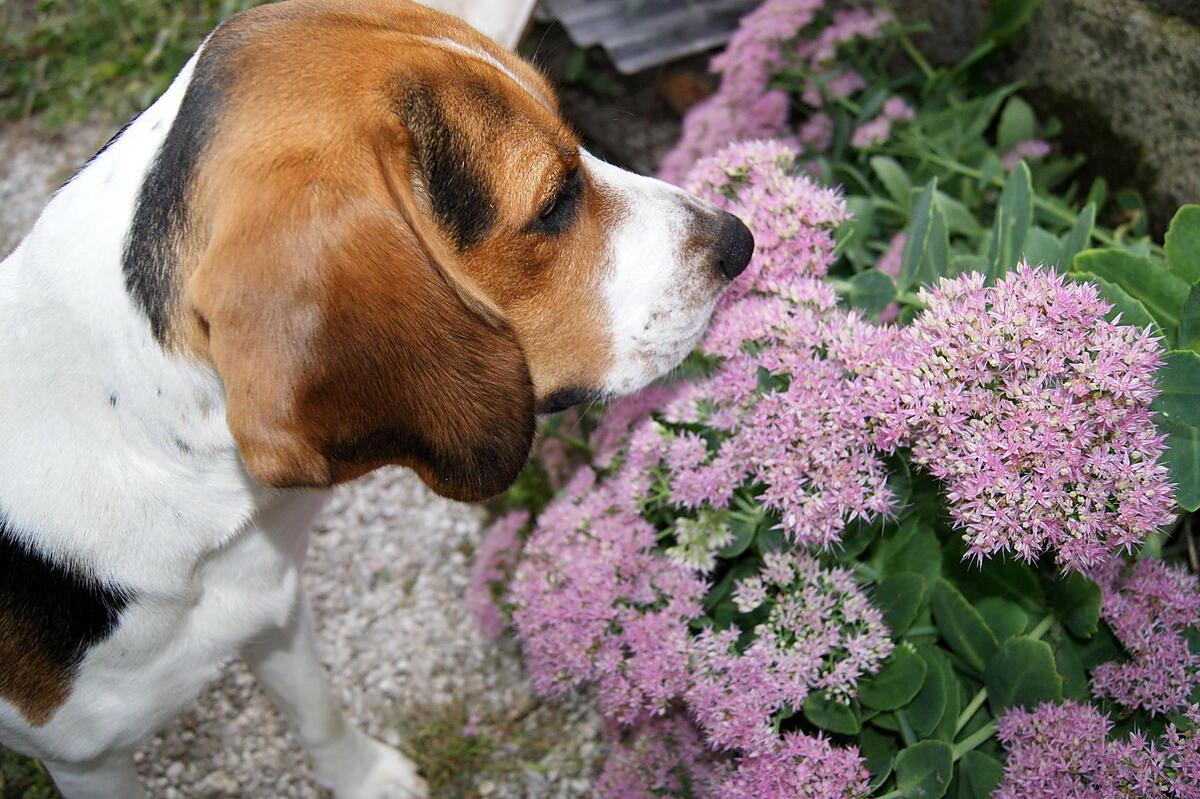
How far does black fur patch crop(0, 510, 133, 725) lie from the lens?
1.94 metres

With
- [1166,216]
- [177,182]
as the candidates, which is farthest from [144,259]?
[1166,216]

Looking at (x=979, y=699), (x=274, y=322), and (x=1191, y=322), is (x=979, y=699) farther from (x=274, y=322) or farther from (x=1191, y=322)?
(x=274, y=322)

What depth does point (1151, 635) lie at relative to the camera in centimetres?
206

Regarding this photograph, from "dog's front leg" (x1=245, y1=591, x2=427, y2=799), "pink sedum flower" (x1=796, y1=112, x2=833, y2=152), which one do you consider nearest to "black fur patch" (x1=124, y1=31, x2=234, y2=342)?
"dog's front leg" (x1=245, y1=591, x2=427, y2=799)

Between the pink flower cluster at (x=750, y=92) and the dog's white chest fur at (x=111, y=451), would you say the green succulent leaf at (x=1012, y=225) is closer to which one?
the pink flower cluster at (x=750, y=92)

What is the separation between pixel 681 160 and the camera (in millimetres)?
3627

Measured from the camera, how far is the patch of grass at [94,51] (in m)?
5.17

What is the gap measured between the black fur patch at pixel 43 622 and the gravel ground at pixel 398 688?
1132mm

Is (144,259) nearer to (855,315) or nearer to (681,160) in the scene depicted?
(855,315)

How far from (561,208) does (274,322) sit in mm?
682

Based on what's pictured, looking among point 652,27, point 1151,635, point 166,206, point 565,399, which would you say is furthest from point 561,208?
point 652,27

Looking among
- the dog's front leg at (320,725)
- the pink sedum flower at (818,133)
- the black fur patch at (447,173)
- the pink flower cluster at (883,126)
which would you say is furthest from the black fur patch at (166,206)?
the pink sedum flower at (818,133)

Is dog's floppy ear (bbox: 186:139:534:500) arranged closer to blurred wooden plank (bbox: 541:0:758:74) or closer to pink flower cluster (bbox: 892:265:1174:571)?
pink flower cluster (bbox: 892:265:1174:571)

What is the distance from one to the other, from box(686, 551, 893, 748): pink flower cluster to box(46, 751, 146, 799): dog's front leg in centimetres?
124
